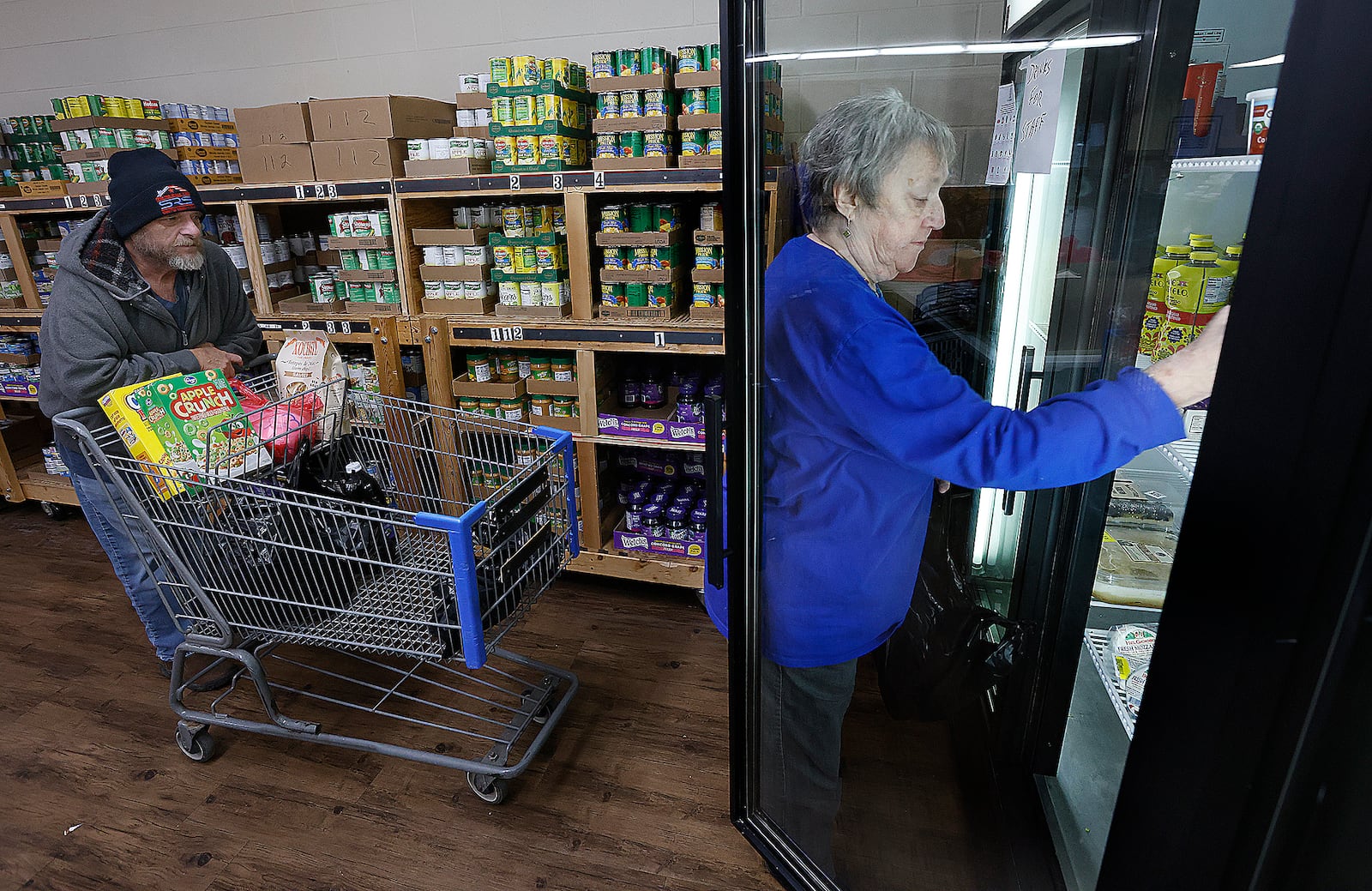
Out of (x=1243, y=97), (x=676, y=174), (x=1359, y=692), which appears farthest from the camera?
(x=676, y=174)

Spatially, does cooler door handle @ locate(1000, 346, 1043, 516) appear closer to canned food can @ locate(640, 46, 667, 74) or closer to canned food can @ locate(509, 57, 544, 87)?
canned food can @ locate(640, 46, 667, 74)

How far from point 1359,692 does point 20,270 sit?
4.83 m

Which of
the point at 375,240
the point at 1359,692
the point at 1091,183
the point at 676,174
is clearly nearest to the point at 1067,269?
the point at 1091,183

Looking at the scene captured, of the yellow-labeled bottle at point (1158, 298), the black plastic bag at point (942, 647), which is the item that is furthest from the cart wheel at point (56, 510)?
the yellow-labeled bottle at point (1158, 298)

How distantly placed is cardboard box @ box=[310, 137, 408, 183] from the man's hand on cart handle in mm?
841

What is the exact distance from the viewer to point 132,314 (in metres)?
2.36

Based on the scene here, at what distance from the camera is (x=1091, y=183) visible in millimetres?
1332

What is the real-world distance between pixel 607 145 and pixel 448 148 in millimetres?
654

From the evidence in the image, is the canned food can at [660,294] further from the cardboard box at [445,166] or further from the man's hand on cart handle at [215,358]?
the man's hand on cart handle at [215,358]

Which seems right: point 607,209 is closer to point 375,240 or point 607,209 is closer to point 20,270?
point 375,240

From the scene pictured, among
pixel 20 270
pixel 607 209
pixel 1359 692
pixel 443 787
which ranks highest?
pixel 607 209

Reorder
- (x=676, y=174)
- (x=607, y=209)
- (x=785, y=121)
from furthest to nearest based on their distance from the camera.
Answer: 1. (x=607, y=209)
2. (x=676, y=174)
3. (x=785, y=121)

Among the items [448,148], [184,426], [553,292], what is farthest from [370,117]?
[184,426]

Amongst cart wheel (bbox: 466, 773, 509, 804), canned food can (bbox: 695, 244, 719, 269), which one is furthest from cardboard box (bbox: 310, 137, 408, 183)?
cart wheel (bbox: 466, 773, 509, 804)
